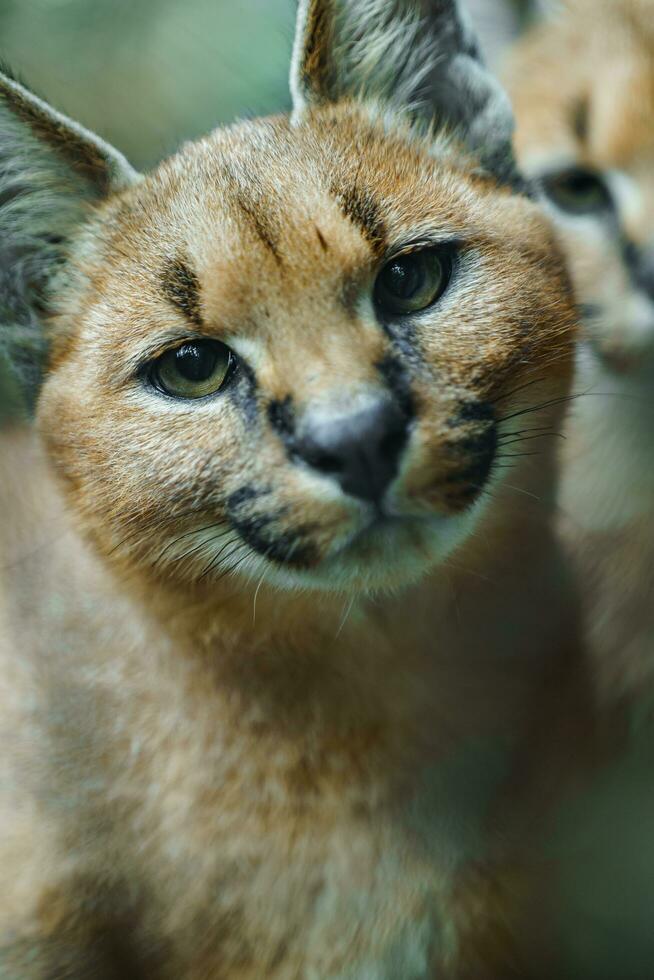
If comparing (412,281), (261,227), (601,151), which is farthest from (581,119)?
(261,227)

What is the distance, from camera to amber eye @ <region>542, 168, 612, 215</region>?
127 cm

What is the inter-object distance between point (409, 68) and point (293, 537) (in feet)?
1.83

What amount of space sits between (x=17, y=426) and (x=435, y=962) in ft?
2.98

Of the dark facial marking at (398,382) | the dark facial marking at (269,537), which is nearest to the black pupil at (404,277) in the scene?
the dark facial marking at (398,382)

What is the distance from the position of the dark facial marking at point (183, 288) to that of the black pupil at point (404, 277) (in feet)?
0.62

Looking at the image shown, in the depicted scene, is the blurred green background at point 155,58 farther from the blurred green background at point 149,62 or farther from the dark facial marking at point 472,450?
the dark facial marking at point 472,450

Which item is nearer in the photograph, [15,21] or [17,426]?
[15,21]

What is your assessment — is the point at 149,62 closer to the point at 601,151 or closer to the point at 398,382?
the point at 601,151

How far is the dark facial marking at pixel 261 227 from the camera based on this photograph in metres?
0.98

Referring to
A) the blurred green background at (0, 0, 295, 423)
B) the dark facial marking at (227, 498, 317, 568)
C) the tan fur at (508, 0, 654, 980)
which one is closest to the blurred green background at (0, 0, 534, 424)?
the blurred green background at (0, 0, 295, 423)

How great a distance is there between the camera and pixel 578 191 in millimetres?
1290

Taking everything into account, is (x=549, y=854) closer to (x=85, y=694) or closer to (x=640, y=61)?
(x=85, y=694)

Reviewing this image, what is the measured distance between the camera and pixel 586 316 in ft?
3.98

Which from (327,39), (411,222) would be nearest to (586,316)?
(411,222)
